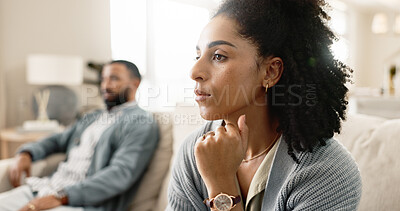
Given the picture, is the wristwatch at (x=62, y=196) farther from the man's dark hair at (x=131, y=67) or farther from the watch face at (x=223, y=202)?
the watch face at (x=223, y=202)

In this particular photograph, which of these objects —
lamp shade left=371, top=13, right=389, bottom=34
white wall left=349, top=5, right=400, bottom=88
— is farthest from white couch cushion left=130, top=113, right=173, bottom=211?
white wall left=349, top=5, right=400, bottom=88

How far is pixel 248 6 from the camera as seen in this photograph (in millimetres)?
722

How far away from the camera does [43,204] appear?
1.31 metres

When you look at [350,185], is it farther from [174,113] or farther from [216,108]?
[174,113]

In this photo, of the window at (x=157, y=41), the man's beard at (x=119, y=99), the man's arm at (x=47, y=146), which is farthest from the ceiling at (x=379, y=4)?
the man's arm at (x=47, y=146)

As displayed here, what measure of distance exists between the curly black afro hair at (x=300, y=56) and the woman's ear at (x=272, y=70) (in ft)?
0.04

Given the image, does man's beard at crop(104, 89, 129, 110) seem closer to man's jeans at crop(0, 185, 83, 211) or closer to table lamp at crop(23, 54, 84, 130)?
man's jeans at crop(0, 185, 83, 211)

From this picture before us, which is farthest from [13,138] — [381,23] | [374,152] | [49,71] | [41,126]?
[381,23]

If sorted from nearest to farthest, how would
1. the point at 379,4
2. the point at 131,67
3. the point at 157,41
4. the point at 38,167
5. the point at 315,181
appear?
the point at 315,181 → the point at 38,167 → the point at 131,67 → the point at 157,41 → the point at 379,4

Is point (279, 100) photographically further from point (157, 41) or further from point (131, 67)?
point (157, 41)

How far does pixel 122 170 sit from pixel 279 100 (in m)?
0.90

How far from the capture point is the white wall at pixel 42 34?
8.95ft

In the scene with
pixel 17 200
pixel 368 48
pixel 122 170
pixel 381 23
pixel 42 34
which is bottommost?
pixel 17 200

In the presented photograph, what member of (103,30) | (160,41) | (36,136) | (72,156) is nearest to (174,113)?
(72,156)
